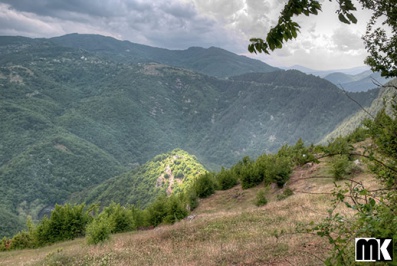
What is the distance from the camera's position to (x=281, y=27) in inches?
131

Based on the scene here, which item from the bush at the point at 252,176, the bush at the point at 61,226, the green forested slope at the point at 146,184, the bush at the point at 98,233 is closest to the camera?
the bush at the point at 98,233

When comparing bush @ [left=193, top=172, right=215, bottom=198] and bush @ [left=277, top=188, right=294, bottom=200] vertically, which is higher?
bush @ [left=277, top=188, right=294, bottom=200]

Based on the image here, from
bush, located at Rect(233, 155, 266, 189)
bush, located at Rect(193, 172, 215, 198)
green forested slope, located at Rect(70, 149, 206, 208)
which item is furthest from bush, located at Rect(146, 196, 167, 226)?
green forested slope, located at Rect(70, 149, 206, 208)

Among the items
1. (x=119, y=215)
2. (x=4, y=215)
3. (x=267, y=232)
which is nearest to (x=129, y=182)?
(x=4, y=215)

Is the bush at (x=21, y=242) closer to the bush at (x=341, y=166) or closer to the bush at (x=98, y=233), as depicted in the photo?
the bush at (x=98, y=233)

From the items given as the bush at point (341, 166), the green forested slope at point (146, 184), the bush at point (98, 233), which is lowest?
the green forested slope at point (146, 184)

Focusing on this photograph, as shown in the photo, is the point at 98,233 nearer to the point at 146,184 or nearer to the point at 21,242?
the point at 21,242

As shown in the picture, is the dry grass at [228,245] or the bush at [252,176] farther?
the bush at [252,176]

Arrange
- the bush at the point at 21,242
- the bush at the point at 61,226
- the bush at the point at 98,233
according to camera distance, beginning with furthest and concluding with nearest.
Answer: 1. the bush at the point at 21,242
2. the bush at the point at 61,226
3. the bush at the point at 98,233

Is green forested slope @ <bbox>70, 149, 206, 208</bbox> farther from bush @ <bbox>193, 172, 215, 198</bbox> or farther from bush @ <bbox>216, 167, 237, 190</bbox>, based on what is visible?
bush @ <bbox>193, 172, 215, 198</bbox>

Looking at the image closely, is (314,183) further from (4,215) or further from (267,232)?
(4,215)

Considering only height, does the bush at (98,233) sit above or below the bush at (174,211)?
above

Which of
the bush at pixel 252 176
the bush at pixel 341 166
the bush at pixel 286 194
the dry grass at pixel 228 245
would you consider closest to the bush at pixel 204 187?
the bush at pixel 252 176

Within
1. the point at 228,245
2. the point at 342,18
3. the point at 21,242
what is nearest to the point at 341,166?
the point at 228,245
